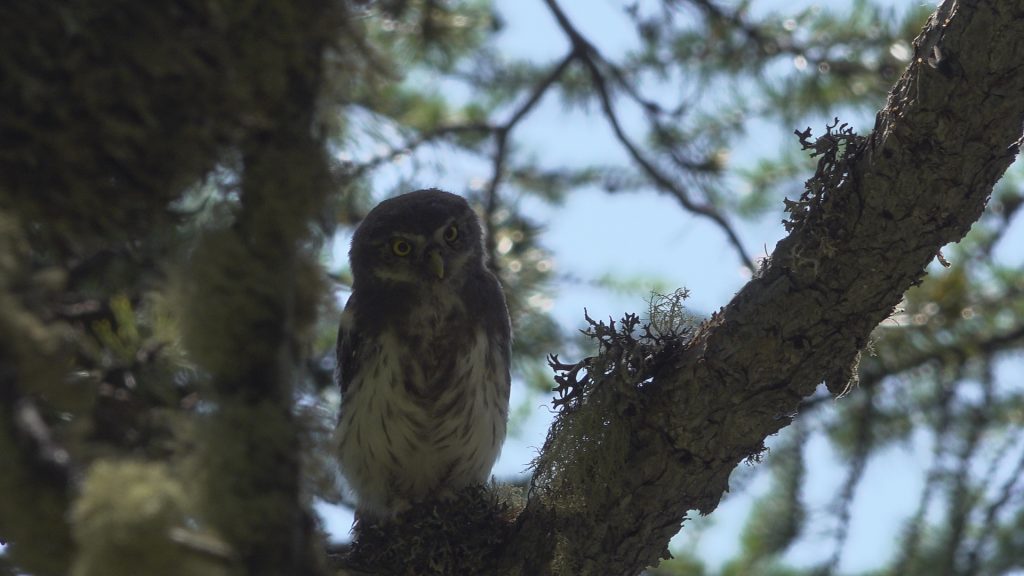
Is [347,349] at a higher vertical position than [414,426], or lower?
higher

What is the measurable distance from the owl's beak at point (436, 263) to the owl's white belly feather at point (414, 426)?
256 mm

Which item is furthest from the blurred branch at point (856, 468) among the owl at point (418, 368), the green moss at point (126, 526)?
the green moss at point (126, 526)

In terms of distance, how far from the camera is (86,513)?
1181mm

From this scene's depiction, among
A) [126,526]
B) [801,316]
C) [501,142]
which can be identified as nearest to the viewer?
[126,526]

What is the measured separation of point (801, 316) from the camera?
8.22ft

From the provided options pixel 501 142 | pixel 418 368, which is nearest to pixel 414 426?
pixel 418 368

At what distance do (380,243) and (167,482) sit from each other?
2.82 meters

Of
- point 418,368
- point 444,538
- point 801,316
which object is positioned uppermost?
point 418,368

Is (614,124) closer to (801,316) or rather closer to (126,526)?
(801,316)

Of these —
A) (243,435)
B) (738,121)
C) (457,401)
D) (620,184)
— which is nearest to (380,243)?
(457,401)

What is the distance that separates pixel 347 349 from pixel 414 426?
0.41 metres

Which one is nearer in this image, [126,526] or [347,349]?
[126,526]

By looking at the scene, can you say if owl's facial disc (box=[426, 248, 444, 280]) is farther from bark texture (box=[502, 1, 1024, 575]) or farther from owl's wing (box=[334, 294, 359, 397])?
bark texture (box=[502, 1, 1024, 575])

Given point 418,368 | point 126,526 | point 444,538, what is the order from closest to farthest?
point 126,526, point 444,538, point 418,368
